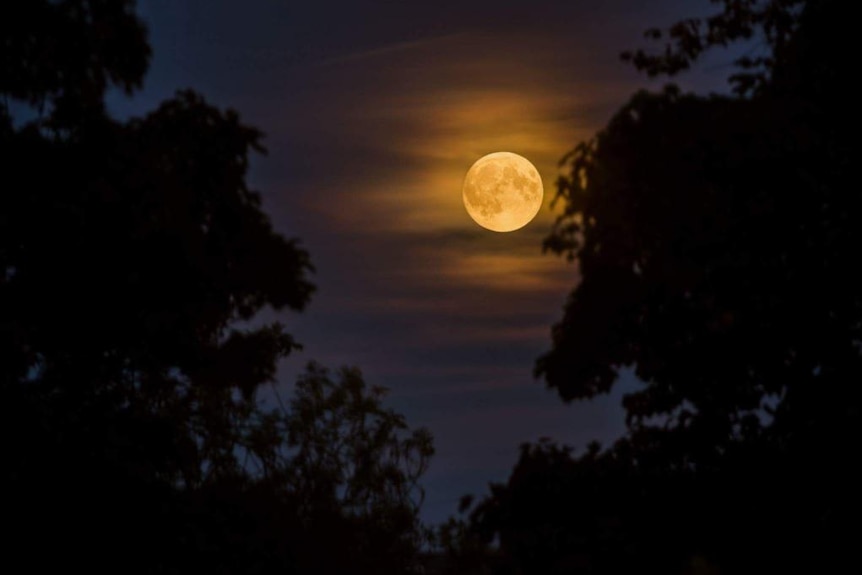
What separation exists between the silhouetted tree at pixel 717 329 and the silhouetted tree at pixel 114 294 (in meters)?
4.77

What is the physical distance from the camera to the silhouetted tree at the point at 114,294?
18.9 meters

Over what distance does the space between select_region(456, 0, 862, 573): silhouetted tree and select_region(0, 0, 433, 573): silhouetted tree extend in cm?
477

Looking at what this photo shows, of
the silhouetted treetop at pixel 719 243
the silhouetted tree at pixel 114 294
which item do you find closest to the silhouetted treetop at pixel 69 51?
the silhouetted tree at pixel 114 294

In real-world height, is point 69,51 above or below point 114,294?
above

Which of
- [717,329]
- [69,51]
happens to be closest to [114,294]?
[69,51]

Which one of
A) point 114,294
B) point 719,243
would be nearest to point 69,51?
point 114,294

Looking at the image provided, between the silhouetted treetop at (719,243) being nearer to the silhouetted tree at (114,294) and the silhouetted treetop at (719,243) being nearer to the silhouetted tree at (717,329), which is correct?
the silhouetted tree at (717,329)

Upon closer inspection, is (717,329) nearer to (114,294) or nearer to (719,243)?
(719,243)

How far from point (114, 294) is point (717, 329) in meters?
8.72

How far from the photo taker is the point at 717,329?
59.8 feet

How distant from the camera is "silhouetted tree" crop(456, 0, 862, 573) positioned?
1830cm

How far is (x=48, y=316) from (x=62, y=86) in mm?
3762

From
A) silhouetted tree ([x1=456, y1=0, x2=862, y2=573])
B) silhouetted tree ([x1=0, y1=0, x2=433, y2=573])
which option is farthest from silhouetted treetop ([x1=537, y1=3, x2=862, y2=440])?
silhouetted tree ([x1=0, y1=0, x2=433, y2=573])

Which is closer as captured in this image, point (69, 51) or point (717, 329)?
point (717, 329)
